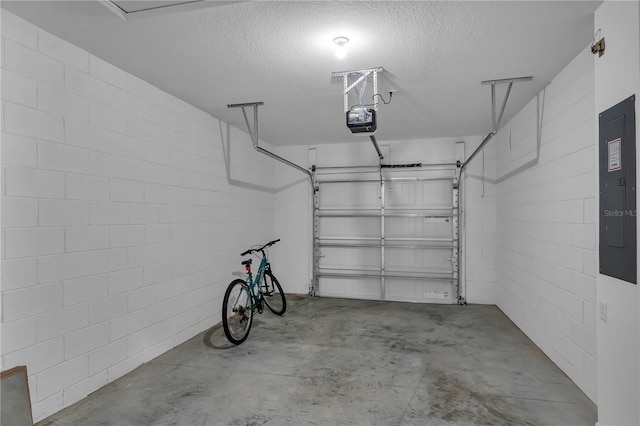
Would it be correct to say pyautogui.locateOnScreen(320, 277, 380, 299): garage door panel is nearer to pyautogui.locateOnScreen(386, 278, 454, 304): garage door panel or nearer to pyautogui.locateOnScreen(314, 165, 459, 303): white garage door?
pyautogui.locateOnScreen(314, 165, 459, 303): white garage door

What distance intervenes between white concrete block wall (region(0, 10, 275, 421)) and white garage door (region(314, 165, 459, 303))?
229cm

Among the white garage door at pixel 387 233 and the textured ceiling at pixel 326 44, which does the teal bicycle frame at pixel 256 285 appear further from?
Answer: the textured ceiling at pixel 326 44

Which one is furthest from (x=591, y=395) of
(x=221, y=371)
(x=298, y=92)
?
(x=298, y=92)

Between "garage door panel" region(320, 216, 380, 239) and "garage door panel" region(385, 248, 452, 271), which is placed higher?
"garage door panel" region(320, 216, 380, 239)

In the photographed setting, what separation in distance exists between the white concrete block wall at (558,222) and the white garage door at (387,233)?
1.13 metres

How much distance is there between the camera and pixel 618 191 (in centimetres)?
182

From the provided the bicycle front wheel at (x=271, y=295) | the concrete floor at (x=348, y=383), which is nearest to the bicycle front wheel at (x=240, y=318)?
the concrete floor at (x=348, y=383)

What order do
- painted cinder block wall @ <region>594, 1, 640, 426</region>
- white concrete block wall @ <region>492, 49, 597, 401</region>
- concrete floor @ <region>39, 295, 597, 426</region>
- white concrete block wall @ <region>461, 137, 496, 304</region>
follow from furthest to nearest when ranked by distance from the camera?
white concrete block wall @ <region>461, 137, 496, 304</region>, white concrete block wall @ <region>492, 49, 597, 401</region>, concrete floor @ <region>39, 295, 597, 426</region>, painted cinder block wall @ <region>594, 1, 640, 426</region>

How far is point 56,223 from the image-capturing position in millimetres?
2375

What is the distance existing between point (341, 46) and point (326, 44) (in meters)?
0.11

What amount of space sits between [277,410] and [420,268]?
144 inches

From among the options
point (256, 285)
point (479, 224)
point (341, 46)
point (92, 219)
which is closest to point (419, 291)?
point (479, 224)

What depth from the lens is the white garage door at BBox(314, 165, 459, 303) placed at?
17.8 feet

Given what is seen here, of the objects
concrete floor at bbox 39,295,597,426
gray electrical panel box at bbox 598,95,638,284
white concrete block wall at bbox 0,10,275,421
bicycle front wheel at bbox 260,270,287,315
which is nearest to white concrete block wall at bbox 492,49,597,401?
concrete floor at bbox 39,295,597,426
